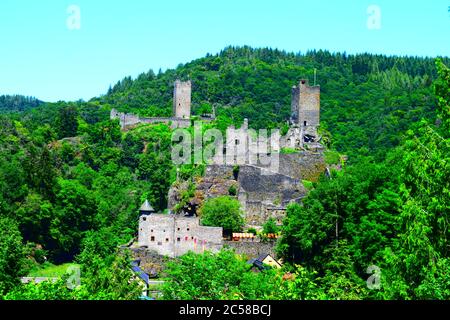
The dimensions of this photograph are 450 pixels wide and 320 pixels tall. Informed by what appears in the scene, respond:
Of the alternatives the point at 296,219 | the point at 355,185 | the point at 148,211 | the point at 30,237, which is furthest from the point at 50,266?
the point at 355,185

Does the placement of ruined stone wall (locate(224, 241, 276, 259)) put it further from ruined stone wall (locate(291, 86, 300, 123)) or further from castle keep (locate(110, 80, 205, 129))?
castle keep (locate(110, 80, 205, 129))

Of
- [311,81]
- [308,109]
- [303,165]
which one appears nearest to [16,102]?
[311,81]

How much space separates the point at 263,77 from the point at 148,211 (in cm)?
7651

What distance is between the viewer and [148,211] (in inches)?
2047

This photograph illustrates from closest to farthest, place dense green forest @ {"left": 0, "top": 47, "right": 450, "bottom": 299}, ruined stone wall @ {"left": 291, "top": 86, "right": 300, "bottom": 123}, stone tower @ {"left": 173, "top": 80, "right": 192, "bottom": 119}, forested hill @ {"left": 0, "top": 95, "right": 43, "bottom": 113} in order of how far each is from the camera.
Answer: dense green forest @ {"left": 0, "top": 47, "right": 450, "bottom": 299} < ruined stone wall @ {"left": 291, "top": 86, "right": 300, "bottom": 123} < stone tower @ {"left": 173, "top": 80, "right": 192, "bottom": 119} < forested hill @ {"left": 0, "top": 95, "right": 43, "bottom": 113}

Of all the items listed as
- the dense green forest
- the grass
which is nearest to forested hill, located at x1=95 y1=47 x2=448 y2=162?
the dense green forest

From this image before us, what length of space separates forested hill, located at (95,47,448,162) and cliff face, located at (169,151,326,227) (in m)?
27.0

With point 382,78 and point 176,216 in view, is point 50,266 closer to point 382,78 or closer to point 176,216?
point 176,216

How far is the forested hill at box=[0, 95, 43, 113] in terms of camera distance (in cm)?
19112

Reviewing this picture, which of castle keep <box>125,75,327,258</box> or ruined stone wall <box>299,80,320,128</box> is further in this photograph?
ruined stone wall <box>299,80,320,128</box>

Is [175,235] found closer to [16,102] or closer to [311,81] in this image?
[311,81]

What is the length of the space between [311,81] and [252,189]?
71111 millimetres

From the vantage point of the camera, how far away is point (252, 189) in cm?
5428

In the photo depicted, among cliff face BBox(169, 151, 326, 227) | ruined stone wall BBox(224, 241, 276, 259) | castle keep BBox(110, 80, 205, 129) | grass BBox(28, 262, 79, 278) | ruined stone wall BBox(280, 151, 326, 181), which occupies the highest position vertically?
castle keep BBox(110, 80, 205, 129)
